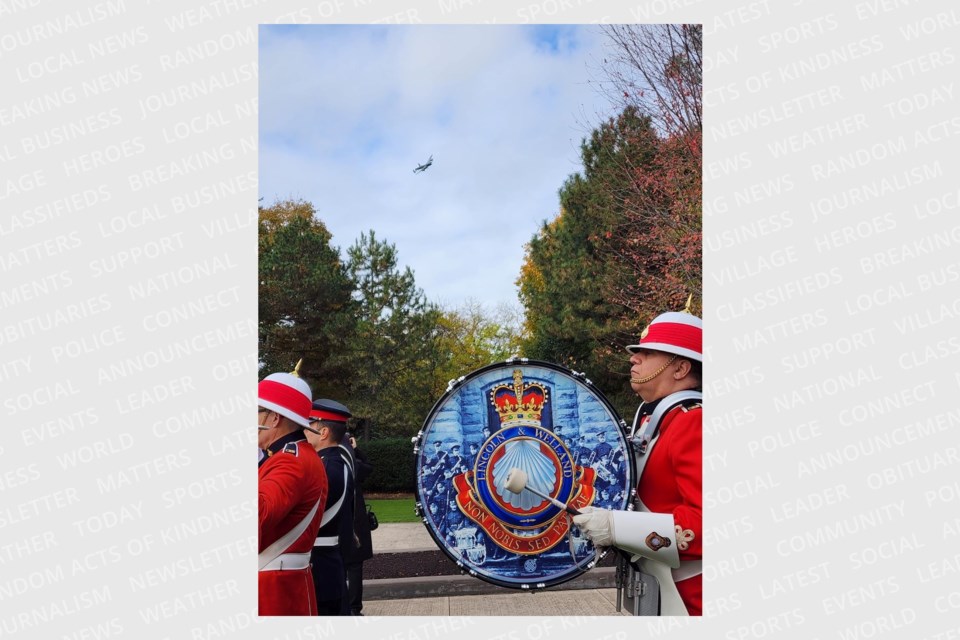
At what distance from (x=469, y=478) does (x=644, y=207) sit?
7144 millimetres

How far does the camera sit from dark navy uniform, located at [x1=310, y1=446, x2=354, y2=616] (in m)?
4.75

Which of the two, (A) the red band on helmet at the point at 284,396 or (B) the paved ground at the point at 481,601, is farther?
(B) the paved ground at the point at 481,601

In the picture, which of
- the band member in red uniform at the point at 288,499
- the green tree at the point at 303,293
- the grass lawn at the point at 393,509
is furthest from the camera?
the grass lawn at the point at 393,509

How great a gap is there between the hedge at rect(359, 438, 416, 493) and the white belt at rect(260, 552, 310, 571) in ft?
39.6

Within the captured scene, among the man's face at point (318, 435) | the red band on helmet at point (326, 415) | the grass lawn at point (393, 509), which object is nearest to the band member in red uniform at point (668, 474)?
the man's face at point (318, 435)

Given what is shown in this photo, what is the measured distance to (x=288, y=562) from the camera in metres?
3.86

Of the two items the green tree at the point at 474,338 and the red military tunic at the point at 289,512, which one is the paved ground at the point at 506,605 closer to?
the red military tunic at the point at 289,512

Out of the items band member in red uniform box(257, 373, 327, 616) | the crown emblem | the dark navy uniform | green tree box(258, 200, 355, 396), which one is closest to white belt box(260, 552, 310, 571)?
band member in red uniform box(257, 373, 327, 616)

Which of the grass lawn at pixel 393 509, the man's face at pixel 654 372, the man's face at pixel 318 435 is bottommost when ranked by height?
the grass lawn at pixel 393 509

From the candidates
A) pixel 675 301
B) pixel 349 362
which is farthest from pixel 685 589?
pixel 349 362

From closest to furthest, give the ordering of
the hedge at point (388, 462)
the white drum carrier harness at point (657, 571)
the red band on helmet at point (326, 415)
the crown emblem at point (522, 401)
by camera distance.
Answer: the white drum carrier harness at point (657, 571) → the crown emblem at point (522, 401) → the red band on helmet at point (326, 415) → the hedge at point (388, 462)

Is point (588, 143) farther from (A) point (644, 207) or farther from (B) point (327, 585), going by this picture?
(B) point (327, 585)

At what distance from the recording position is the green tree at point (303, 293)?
1252cm

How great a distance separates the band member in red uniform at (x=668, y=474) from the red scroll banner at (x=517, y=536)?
0.16m
